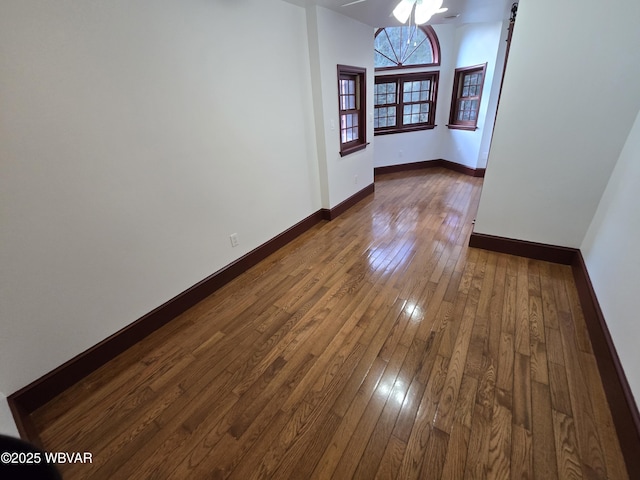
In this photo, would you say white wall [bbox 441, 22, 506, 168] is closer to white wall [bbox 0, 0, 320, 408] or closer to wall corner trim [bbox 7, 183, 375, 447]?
white wall [bbox 0, 0, 320, 408]

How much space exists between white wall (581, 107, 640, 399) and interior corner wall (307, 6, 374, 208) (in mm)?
2607

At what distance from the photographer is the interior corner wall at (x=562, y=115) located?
1.89 meters

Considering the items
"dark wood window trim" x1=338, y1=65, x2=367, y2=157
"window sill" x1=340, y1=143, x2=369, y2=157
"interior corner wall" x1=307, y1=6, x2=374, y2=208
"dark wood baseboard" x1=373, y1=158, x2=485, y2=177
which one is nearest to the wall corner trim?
"interior corner wall" x1=307, y1=6, x2=374, y2=208

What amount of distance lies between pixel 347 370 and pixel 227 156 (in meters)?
1.91

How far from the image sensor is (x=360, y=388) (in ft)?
5.08

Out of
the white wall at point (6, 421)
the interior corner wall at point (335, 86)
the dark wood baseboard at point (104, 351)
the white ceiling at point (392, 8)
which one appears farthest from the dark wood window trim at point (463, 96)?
the white wall at point (6, 421)

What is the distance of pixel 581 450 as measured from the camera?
1225 millimetres

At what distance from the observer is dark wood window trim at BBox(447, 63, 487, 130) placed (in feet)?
16.0

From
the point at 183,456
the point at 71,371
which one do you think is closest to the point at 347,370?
the point at 183,456

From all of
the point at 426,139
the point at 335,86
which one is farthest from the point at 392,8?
the point at 426,139

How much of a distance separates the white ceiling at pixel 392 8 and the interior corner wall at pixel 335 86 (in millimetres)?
110

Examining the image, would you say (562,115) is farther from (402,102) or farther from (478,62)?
(402,102)

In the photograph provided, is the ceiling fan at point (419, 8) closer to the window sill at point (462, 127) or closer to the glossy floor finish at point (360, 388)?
the glossy floor finish at point (360, 388)

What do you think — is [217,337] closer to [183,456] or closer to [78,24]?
[183,456]
